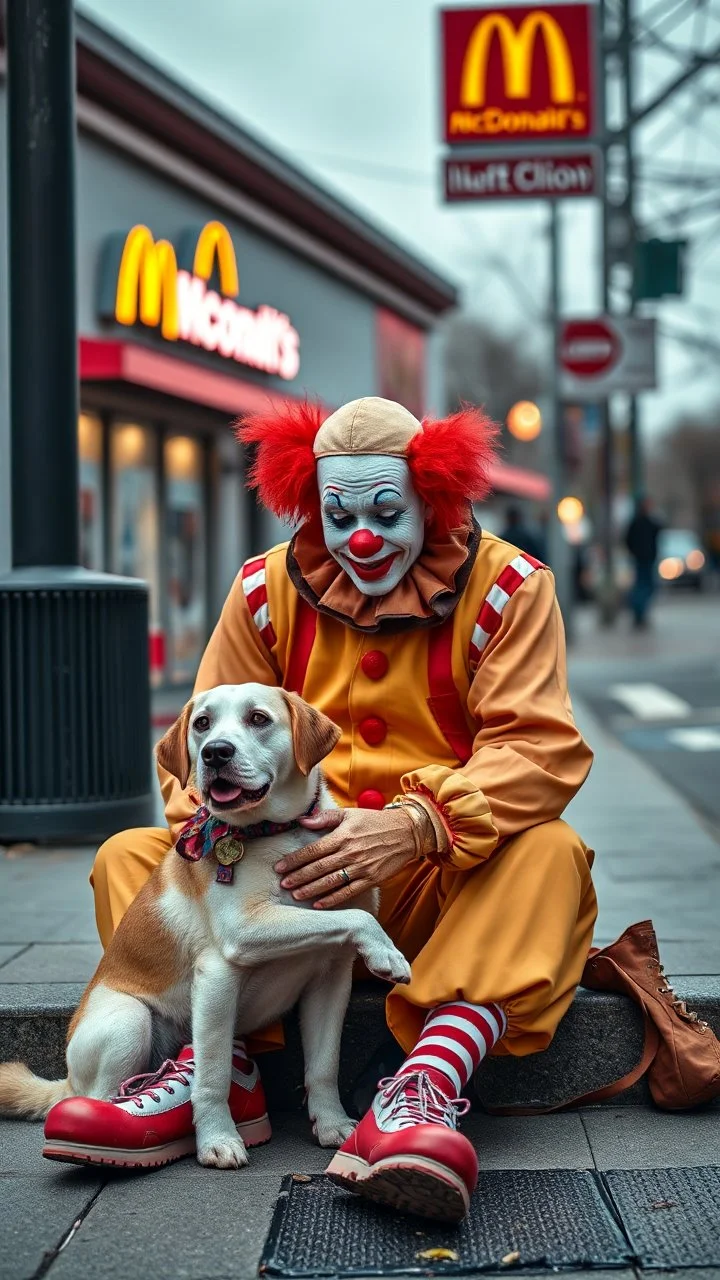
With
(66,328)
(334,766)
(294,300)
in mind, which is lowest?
(334,766)

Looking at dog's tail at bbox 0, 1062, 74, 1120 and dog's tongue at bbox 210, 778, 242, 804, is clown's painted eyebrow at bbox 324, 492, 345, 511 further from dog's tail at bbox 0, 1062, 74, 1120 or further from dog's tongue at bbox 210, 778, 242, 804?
dog's tail at bbox 0, 1062, 74, 1120

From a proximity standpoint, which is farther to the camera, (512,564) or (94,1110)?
(512,564)

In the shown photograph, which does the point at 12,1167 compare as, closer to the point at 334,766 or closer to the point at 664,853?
the point at 334,766

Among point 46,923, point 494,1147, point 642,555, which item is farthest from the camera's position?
point 642,555

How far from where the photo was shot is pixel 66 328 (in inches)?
245

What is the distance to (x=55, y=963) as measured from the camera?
4.36 m

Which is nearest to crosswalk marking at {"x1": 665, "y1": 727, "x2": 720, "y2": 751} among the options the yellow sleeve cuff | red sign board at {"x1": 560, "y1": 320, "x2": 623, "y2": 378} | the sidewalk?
the sidewalk

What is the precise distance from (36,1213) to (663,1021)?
1.43 metres

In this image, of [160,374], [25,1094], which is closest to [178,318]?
[160,374]

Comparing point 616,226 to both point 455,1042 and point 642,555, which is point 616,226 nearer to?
point 642,555

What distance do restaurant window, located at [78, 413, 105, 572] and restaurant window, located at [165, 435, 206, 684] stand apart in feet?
4.94

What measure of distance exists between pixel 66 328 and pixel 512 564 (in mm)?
3107

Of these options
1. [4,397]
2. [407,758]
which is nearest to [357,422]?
[407,758]

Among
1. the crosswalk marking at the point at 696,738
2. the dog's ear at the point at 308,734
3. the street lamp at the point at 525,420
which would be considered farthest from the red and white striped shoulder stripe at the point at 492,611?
the street lamp at the point at 525,420
